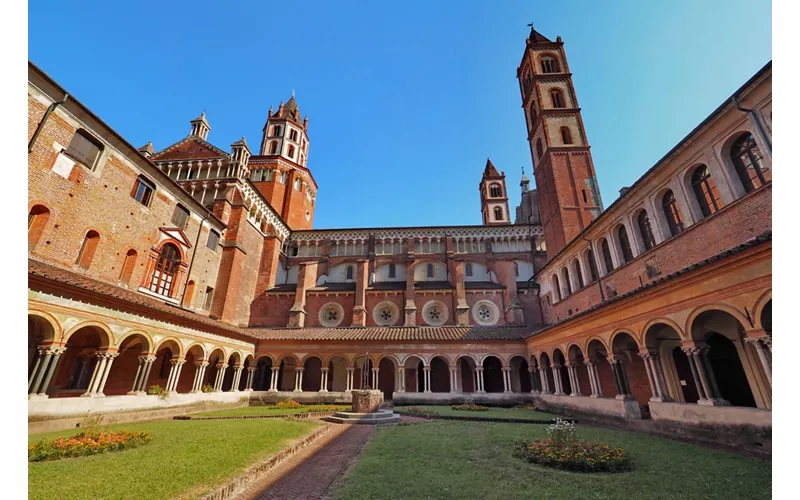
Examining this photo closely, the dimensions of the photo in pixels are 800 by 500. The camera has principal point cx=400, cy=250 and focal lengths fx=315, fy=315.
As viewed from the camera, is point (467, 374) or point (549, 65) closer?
point (467, 374)

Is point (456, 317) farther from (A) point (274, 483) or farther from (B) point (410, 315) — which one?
(A) point (274, 483)

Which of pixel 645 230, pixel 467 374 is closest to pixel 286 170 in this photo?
pixel 467 374

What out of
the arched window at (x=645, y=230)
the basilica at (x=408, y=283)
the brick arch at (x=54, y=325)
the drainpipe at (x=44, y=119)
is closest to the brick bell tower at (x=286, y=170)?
the basilica at (x=408, y=283)

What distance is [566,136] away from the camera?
31797 mm

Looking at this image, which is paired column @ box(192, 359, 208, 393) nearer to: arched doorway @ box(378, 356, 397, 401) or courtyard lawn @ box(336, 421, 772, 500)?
arched doorway @ box(378, 356, 397, 401)

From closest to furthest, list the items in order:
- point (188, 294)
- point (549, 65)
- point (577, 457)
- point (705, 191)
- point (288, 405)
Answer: point (577, 457) → point (705, 191) → point (288, 405) → point (188, 294) → point (549, 65)

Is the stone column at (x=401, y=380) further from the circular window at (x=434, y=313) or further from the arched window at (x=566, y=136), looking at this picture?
the arched window at (x=566, y=136)

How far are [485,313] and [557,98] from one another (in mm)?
24591

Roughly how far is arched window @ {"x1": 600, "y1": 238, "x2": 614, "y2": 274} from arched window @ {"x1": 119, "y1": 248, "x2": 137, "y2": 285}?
28.4 meters

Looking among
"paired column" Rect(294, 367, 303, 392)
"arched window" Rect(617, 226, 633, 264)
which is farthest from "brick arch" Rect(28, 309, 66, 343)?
"arched window" Rect(617, 226, 633, 264)

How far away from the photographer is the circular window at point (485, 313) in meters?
30.3

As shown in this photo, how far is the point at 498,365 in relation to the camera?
2592 centimetres

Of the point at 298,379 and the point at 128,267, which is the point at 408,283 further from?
the point at 128,267

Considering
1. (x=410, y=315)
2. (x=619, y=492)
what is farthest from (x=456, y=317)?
(x=619, y=492)
